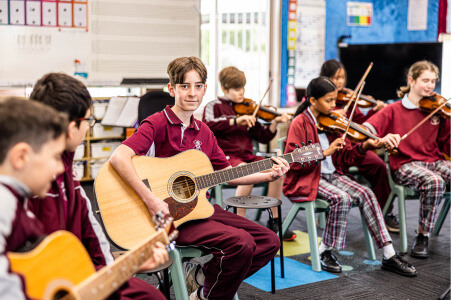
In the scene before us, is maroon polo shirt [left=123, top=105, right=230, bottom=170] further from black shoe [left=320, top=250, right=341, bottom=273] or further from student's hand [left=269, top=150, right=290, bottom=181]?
black shoe [left=320, top=250, right=341, bottom=273]

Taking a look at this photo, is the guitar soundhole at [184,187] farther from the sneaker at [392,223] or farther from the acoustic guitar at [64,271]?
the sneaker at [392,223]

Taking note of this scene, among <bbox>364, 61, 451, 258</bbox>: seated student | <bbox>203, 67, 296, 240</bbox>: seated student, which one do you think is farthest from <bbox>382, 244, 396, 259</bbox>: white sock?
<bbox>203, 67, 296, 240</bbox>: seated student

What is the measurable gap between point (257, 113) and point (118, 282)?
271 cm

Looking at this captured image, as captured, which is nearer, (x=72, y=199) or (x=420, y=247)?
(x=72, y=199)

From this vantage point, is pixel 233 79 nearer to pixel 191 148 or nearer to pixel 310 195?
pixel 310 195

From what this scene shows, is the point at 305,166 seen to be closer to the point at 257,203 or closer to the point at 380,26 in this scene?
the point at 257,203

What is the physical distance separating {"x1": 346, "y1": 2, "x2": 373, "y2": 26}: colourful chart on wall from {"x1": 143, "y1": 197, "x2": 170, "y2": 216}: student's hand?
5.04 meters

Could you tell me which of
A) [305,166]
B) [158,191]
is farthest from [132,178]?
[305,166]

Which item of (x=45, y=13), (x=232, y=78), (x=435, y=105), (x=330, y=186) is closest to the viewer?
(x=330, y=186)

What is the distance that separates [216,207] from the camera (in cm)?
251

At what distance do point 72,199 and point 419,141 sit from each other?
2659mm

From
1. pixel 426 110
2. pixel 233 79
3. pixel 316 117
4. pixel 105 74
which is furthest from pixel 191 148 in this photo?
pixel 105 74

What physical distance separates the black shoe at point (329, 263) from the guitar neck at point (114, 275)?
1.78 metres

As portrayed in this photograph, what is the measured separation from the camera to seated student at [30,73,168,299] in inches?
58.7
